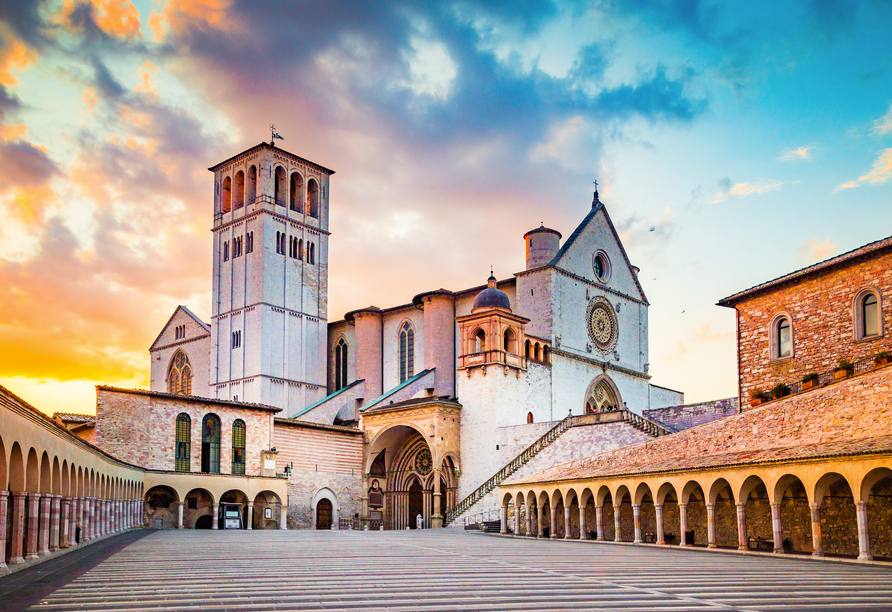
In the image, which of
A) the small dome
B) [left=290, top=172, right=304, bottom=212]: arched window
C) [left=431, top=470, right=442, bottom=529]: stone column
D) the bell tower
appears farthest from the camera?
[left=290, top=172, right=304, bottom=212]: arched window

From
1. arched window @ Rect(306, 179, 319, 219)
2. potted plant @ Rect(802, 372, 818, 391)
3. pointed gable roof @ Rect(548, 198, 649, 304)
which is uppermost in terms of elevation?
arched window @ Rect(306, 179, 319, 219)

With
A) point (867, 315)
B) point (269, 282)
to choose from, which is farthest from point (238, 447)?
point (867, 315)

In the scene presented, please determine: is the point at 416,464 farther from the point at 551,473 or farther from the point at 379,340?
the point at 551,473

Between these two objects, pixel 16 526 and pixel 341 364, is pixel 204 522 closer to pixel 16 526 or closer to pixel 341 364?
pixel 341 364

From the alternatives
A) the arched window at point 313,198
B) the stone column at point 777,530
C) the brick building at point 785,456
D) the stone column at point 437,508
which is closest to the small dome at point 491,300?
the stone column at point 437,508

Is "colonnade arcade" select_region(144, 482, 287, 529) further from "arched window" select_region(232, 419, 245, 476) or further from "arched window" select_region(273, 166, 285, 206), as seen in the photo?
"arched window" select_region(273, 166, 285, 206)

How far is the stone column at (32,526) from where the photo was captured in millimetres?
19453

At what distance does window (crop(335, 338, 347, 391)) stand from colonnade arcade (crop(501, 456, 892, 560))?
1161 inches

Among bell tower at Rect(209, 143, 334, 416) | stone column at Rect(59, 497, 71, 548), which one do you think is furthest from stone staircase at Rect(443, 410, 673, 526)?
stone column at Rect(59, 497, 71, 548)

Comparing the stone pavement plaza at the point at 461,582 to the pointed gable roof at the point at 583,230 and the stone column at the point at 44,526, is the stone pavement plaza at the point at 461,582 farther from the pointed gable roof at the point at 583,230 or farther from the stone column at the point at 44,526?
the pointed gable roof at the point at 583,230

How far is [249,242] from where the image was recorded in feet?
217

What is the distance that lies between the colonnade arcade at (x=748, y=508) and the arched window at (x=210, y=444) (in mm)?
16653

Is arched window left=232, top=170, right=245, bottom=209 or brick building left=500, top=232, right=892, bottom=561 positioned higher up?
arched window left=232, top=170, right=245, bottom=209

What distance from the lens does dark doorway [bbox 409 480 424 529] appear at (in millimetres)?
55125
